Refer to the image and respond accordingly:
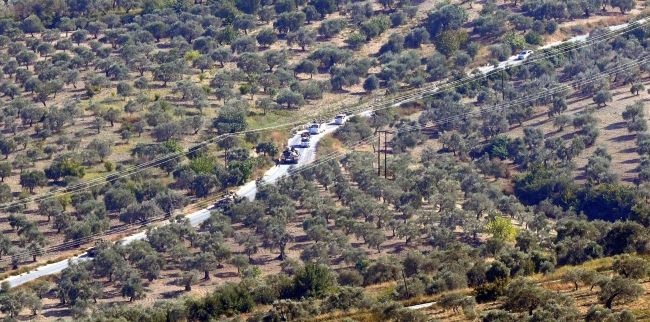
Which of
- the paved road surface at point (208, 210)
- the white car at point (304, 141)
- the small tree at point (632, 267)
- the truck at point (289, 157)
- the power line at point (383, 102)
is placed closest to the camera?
the small tree at point (632, 267)

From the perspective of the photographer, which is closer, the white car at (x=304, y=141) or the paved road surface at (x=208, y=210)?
the paved road surface at (x=208, y=210)

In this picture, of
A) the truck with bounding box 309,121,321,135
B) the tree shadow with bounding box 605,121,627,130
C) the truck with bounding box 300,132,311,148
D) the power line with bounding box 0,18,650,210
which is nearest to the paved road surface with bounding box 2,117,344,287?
the truck with bounding box 300,132,311,148

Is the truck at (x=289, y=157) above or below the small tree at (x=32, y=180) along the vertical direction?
below

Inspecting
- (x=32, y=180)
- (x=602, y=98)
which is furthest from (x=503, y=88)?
(x=32, y=180)

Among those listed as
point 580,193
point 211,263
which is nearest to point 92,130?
point 211,263

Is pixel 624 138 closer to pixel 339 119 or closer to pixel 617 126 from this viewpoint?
pixel 617 126

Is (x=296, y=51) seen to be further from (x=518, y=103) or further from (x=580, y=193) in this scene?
(x=580, y=193)

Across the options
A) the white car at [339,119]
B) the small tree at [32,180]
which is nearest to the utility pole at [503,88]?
the white car at [339,119]

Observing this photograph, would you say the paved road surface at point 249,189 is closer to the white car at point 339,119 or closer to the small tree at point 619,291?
the white car at point 339,119
